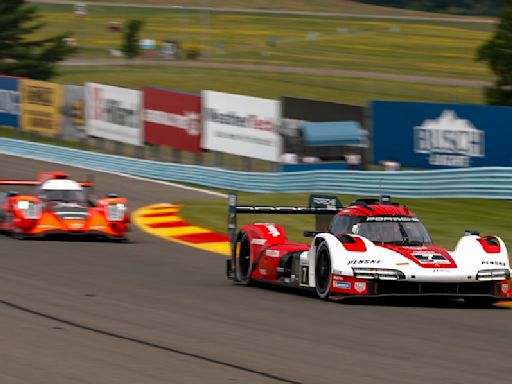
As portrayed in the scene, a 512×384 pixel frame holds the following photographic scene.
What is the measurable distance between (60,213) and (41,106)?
1871 cm

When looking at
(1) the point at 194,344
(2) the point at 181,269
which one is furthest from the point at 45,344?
(2) the point at 181,269

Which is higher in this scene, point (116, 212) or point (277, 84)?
point (277, 84)

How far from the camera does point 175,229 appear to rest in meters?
21.1

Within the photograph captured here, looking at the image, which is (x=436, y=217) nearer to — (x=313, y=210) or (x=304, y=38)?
(x=313, y=210)

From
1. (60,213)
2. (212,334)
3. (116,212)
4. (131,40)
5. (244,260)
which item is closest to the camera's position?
(212,334)

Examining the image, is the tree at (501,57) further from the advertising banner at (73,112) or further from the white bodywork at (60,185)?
the white bodywork at (60,185)

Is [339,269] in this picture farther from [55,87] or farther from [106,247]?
[55,87]

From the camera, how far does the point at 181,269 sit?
15.8 metres

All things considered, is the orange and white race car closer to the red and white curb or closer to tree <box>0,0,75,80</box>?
the red and white curb

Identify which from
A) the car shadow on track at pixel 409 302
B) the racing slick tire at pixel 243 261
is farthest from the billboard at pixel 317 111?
the car shadow on track at pixel 409 302

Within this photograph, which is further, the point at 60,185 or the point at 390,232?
the point at 60,185

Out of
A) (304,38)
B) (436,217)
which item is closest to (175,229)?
(436,217)

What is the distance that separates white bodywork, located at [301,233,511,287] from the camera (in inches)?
462

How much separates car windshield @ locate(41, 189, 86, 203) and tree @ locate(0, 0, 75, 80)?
118 ft
